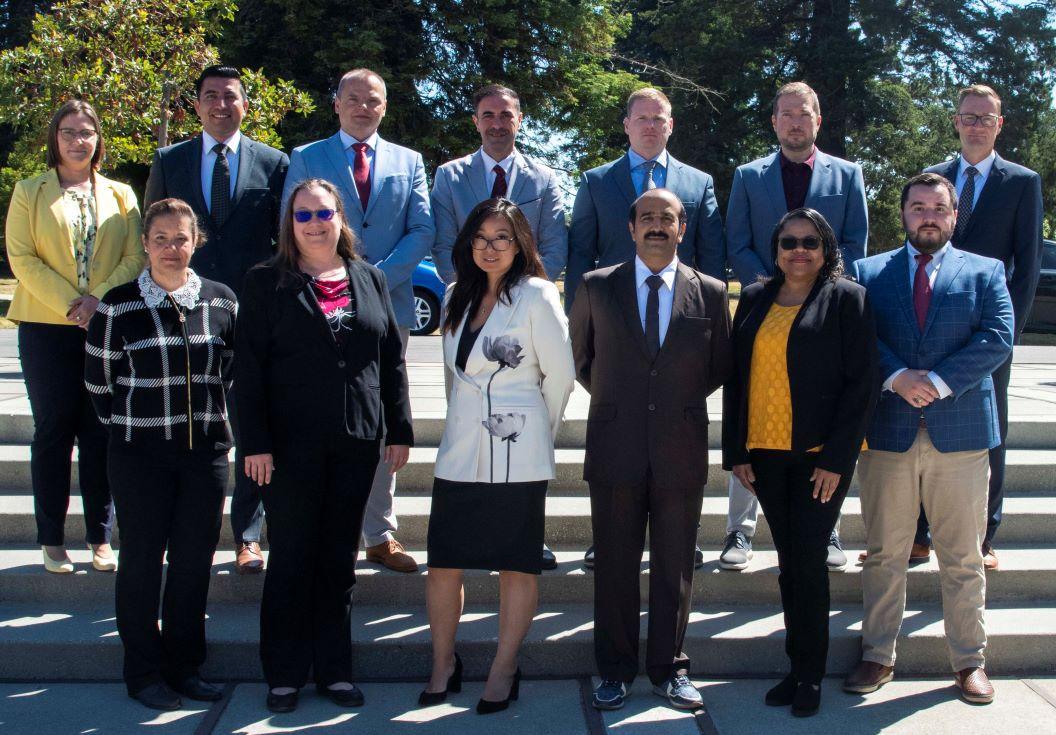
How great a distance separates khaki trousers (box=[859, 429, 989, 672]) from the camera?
156 inches

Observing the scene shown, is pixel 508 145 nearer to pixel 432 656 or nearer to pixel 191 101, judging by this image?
pixel 432 656

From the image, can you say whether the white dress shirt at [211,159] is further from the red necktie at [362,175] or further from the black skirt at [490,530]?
the black skirt at [490,530]

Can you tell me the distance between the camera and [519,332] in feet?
12.6

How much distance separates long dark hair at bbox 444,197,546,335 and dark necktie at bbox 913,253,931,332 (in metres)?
1.55

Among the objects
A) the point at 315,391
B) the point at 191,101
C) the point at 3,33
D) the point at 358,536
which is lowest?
A: the point at 358,536

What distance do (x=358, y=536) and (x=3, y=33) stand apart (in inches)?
1232

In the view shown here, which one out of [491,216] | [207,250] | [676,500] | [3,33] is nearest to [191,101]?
[207,250]

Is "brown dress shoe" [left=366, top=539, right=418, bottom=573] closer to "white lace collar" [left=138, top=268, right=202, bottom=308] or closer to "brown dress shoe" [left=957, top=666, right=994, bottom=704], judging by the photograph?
"white lace collar" [left=138, top=268, right=202, bottom=308]

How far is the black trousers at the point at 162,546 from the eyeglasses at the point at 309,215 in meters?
0.98

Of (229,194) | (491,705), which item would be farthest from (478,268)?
(491,705)

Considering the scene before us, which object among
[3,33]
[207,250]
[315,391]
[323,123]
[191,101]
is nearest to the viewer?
[315,391]

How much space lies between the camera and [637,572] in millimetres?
3908

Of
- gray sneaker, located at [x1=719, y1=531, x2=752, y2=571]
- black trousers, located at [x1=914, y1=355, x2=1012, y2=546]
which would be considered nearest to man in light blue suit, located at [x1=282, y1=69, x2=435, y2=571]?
gray sneaker, located at [x1=719, y1=531, x2=752, y2=571]

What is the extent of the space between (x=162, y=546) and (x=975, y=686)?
328 centimetres
